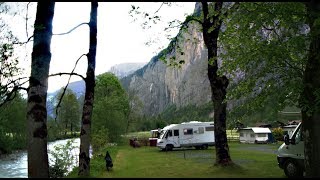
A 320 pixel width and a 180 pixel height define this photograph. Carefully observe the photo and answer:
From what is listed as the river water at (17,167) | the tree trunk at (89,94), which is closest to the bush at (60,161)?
the river water at (17,167)

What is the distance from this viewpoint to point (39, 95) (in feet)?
17.9

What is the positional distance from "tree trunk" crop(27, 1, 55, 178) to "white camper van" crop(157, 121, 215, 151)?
112 feet

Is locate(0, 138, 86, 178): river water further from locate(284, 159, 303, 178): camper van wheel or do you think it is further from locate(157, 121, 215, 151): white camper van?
locate(284, 159, 303, 178): camper van wheel

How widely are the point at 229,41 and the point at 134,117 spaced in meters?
69.4

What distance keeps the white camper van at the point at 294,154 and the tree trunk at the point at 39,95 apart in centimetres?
1069

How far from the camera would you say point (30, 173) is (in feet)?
17.5

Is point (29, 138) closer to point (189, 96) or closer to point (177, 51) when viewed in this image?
point (177, 51)

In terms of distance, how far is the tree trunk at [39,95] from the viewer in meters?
5.35

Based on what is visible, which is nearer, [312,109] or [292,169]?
[312,109]

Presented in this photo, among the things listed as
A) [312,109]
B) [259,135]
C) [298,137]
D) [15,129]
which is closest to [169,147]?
[259,135]

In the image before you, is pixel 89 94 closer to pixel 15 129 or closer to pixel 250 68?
pixel 250 68

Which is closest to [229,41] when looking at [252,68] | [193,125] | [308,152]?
[252,68]

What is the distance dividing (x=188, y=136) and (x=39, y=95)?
114 ft

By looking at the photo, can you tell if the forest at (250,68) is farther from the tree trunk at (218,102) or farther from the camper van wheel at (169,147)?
the camper van wheel at (169,147)
